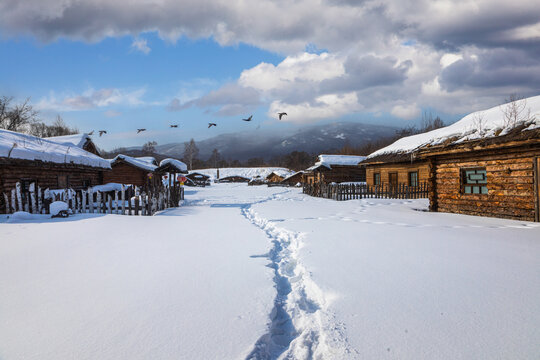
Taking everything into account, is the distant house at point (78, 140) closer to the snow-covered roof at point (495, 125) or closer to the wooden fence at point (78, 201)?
the wooden fence at point (78, 201)

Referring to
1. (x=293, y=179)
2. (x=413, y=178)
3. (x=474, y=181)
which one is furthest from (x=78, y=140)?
(x=293, y=179)

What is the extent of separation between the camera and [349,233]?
757cm

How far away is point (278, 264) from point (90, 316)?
289 cm

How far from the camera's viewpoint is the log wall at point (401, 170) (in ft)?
72.5

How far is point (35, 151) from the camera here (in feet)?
43.4

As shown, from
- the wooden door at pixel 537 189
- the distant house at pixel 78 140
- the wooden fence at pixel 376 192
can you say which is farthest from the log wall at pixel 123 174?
the wooden door at pixel 537 189

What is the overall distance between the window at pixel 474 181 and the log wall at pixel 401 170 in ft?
29.6

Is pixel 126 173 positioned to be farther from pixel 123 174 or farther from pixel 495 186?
pixel 495 186

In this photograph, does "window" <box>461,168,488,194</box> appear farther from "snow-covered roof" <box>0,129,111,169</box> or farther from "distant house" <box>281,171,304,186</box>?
"distant house" <box>281,171,304,186</box>

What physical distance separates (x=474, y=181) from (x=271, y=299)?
1165cm

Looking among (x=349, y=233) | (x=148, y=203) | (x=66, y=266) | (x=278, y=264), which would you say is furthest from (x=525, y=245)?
(x=148, y=203)

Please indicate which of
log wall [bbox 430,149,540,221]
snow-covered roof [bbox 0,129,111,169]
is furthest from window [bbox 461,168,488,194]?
snow-covered roof [bbox 0,129,111,169]

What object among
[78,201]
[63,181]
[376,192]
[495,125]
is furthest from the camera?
[376,192]

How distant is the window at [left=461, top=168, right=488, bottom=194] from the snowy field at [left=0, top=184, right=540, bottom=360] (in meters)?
5.26
